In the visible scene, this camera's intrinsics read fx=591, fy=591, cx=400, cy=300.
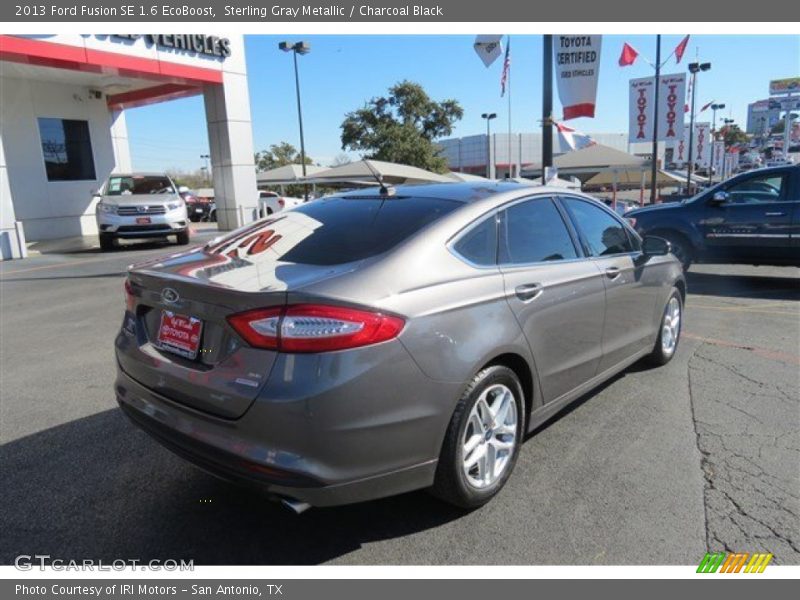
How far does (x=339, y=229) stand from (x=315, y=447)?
52.3 inches

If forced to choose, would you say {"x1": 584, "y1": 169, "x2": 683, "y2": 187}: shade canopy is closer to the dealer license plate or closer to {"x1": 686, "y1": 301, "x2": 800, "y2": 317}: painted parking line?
{"x1": 686, "y1": 301, "x2": 800, "y2": 317}: painted parking line

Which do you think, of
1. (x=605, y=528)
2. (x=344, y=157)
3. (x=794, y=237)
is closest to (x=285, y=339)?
(x=605, y=528)

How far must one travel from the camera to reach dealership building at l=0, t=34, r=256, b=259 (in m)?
16.0

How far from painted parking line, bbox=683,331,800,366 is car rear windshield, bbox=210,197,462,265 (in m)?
4.04

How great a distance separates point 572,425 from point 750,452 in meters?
1.07

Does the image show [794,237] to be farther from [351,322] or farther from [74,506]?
[74,506]

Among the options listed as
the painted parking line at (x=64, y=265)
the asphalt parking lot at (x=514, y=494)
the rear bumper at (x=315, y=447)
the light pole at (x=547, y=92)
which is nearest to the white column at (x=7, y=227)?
the painted parking line at (x=64, y=265)

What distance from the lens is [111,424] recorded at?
4.12m

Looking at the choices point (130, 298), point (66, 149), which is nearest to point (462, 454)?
point (130, 298)

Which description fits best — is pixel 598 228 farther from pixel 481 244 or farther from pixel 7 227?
pixel 7 227

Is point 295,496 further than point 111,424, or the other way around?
point 111,424

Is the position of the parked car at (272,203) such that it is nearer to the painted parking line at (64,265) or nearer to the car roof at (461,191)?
the painted parking line at (64,265)

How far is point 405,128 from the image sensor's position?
4778 centimetres

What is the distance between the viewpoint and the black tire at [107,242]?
14172 millimetres
